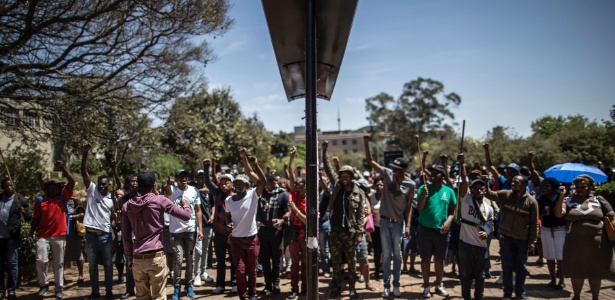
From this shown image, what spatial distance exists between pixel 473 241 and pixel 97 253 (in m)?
5.81

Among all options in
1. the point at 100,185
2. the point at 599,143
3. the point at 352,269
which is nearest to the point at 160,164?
the point at 100,185

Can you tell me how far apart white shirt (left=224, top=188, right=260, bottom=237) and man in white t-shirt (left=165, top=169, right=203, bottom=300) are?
81 cm

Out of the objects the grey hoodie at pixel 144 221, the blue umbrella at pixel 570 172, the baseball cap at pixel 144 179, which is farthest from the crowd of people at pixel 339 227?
the blue umbrella at pixel 570 172

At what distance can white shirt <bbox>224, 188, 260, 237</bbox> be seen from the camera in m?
6.84

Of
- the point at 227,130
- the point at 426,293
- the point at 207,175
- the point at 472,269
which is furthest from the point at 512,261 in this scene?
the point at 227,130

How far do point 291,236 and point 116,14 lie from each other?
5.86 meters

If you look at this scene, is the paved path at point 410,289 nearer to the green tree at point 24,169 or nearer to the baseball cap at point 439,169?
the baseball cap at point 439,169

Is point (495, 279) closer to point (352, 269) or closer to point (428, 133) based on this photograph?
point (352, 269)

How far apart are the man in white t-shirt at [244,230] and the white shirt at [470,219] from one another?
301cm

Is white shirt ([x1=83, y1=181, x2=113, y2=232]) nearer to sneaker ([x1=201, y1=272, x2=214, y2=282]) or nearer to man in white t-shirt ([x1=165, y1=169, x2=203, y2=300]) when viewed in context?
man in white t-shirt ([x1=165, y1=169, x2=203, y2=300])

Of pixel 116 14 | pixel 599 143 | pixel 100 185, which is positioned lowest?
pixel 100 185

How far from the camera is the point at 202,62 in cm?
A: 1159

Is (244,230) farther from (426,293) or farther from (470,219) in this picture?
(470,219)

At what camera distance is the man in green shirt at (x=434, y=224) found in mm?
7148
